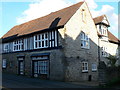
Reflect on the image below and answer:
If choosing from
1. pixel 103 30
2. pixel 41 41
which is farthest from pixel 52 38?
pixel 103 30

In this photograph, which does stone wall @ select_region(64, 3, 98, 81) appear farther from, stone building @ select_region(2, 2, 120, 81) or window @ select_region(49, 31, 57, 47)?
window @ select_region(49, 31, 57, 47)

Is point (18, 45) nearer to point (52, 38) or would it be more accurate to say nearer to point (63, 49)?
point (52, 38)

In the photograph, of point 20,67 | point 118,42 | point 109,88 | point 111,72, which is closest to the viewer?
point 109,88

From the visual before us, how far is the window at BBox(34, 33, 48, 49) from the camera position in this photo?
77.9ft

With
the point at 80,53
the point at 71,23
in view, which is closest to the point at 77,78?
the point at 80,53

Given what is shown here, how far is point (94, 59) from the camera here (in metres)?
25.6

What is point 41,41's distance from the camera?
24266mm

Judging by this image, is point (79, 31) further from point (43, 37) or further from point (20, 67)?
point (20, 67)

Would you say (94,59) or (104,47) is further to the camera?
(104,47)

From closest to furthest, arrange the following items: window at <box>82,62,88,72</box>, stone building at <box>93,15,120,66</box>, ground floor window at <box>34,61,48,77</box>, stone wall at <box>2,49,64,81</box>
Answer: stone wall at <box>2,49,64,81</box> → ground floor window at <box>34,61,48,77</box> → window at <box>82,62,88,72</box> → stone building at <box>93,15,120,66</box>

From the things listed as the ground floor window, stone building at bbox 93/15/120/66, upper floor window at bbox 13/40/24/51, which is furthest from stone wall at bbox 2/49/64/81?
stone building at bbox 93/15/120/66

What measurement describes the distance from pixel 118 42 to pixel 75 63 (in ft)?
44.9

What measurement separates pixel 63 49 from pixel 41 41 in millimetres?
4207

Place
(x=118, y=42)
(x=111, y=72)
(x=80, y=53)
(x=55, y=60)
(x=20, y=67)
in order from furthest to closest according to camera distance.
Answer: (x=118, y=42)
(x=20, y=67)
(x=80, y=53)
(x=55, y=60)
(x=111, y=72)
